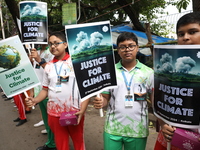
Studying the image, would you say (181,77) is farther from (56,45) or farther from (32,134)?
(32,134)

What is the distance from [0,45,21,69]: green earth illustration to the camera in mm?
2031

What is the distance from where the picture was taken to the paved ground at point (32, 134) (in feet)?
11.0

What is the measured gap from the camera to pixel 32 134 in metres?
3.84

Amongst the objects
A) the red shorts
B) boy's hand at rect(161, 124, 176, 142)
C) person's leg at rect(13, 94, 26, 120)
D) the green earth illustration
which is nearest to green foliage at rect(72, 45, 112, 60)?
boy's hand at rect(161, 124, 176, 142)

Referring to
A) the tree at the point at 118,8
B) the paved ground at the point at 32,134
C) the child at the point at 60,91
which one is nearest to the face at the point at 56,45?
the child at the point at 60,91

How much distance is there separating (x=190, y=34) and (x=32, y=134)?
3695mm

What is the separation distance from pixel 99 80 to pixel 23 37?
72.1 inches

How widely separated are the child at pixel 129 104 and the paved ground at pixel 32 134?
1581 mm

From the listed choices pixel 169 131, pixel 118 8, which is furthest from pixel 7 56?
pixel 118 8

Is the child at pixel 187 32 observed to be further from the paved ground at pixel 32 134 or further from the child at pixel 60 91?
the paved ground at pixel 32 134

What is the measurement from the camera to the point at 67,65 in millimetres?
2180

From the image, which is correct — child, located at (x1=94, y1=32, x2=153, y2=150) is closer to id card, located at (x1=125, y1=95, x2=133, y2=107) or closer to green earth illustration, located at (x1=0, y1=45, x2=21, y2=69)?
id card, located at (x1=125, y1=95, x2=133, y2=107)

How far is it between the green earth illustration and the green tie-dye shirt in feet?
4.03

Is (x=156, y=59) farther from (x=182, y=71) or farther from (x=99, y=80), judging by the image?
(x=99, y=80)
